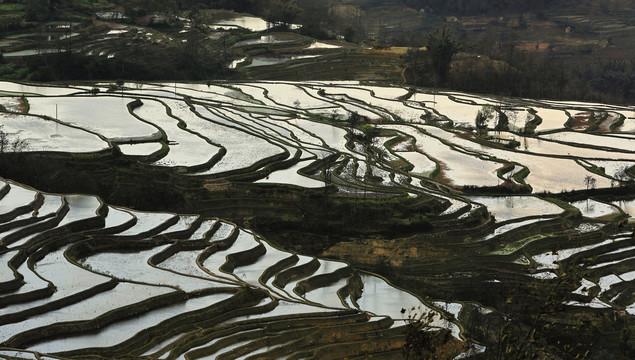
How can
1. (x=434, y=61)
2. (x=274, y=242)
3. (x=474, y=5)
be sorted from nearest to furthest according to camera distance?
1. (x=274, y=242)
2. (x=434, y=61)
3. (x=474, y=5)

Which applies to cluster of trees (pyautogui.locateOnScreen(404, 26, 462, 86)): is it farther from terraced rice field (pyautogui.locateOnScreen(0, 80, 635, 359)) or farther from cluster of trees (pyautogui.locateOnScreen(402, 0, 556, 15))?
cluster of trees (pyautogui.locateOnScreen(402, 0, 556, 15))

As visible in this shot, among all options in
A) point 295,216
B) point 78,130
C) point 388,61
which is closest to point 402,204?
point 295,216

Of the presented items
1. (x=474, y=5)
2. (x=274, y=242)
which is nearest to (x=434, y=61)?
(x=274, y=242)

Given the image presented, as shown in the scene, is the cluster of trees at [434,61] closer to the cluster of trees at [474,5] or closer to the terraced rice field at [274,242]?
the terraced rice field at [274,242]

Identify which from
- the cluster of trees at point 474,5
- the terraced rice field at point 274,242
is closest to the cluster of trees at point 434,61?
the terraced rice field at point 274,242

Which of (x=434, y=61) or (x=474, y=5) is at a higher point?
(x=474, y=5)

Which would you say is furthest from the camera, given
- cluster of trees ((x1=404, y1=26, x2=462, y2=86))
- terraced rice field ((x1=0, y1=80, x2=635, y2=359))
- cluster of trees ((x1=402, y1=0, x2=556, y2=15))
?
cluster of trees ((x1=402, y1=0, x2=556, y2=15))

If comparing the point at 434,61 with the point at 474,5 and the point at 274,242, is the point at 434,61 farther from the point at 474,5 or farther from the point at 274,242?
the point at 474,5

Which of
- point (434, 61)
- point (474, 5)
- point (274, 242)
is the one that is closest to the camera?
point (274, 242)

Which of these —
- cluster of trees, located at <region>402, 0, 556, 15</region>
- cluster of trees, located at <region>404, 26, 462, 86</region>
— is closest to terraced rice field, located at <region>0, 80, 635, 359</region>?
cluster of trees, located at <region>404, 26, 462, 86</region>
